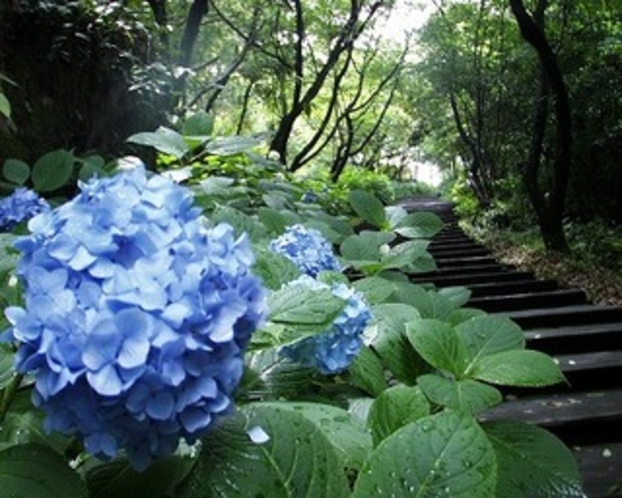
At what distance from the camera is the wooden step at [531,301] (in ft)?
22.1

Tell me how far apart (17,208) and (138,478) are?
1611 mm

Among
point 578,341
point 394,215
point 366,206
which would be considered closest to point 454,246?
point 578,341

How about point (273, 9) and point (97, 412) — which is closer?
point (97, 412)

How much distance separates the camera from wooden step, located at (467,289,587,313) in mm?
6738

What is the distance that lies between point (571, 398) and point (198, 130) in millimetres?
3491

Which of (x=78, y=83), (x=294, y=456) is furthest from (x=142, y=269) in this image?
(x=78, y=83)

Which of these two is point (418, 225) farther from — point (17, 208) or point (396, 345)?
point (17, 208)

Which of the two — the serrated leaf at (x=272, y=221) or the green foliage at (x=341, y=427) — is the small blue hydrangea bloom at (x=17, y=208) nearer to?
the serrated leaf at (x=272, y=221)

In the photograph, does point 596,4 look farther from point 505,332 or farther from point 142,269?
point 142,269

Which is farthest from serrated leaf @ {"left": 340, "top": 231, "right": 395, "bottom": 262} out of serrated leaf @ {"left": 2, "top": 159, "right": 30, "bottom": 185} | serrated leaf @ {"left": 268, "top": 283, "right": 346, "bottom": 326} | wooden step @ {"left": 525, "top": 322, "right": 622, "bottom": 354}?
wooden step @ {"left": 525, "top": 322, "right": 622, "bottom": 354}

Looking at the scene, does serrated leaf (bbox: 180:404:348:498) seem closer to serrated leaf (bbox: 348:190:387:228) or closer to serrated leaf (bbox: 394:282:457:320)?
serrated leaf (bbox: 394:282:457:320)

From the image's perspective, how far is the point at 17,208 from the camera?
6.77ft

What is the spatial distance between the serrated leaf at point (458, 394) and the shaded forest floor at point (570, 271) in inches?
227

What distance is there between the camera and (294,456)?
2.19 ft
